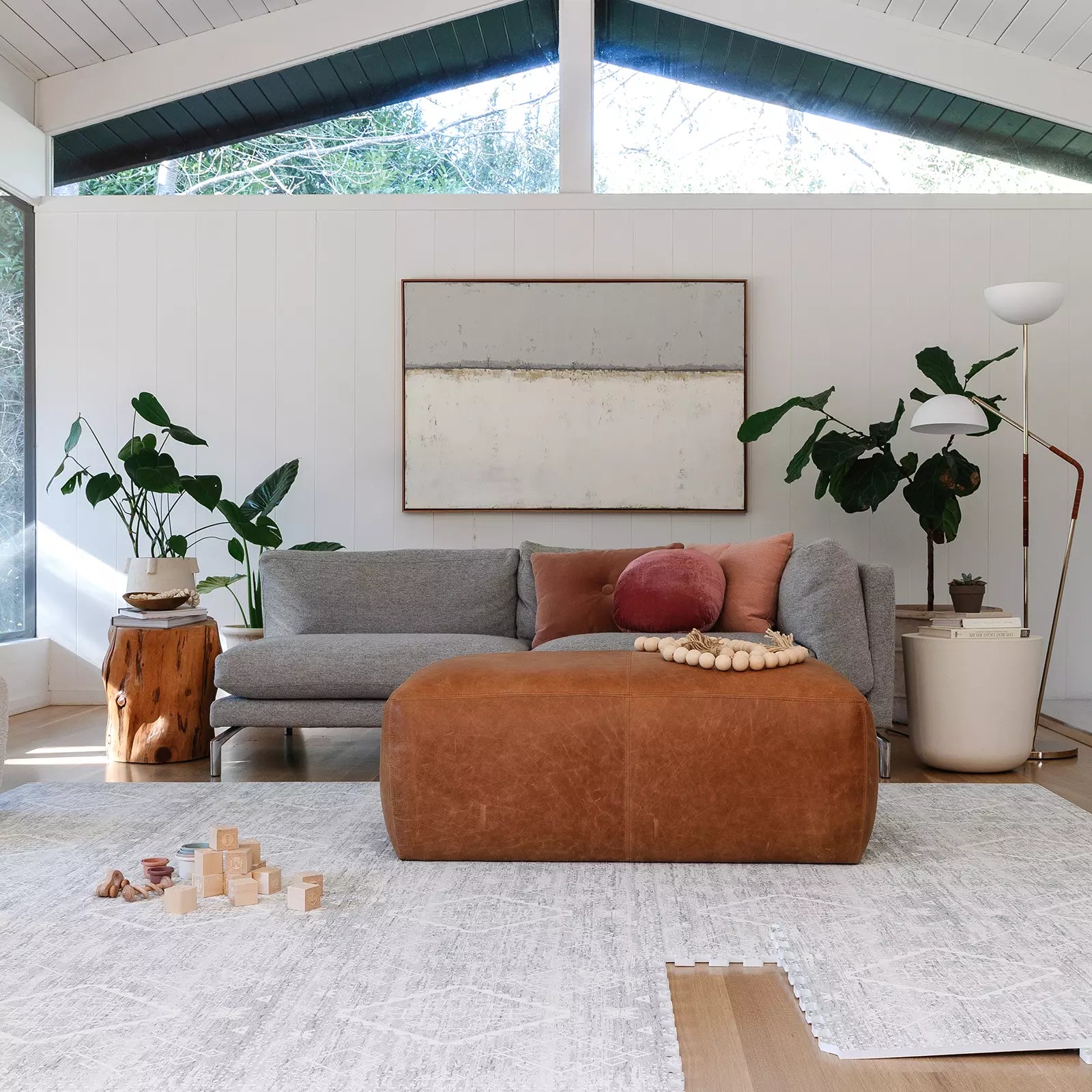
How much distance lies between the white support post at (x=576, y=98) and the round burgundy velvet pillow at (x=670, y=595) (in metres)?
2.23

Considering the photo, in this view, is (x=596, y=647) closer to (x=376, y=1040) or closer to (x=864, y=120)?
(x=376, y=1040)

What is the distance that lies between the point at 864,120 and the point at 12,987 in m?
5.01

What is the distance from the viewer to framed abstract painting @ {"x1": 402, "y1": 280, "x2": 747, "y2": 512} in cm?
497

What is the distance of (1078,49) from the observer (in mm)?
4832

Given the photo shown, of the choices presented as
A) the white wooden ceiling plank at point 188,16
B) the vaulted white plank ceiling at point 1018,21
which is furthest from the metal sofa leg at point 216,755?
the vaulted white plank ceiling at point 1018,21

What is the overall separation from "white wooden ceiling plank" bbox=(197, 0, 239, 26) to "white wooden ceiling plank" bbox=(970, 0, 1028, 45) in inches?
139

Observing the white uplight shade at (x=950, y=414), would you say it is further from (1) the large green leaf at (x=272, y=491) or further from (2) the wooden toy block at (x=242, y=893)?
(2) the wooden toy block at (x=242, y=893)

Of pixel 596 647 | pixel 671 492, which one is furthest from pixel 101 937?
pixel 671 492

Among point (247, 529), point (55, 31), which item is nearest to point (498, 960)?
point (247, 529)

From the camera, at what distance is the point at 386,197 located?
5.05m

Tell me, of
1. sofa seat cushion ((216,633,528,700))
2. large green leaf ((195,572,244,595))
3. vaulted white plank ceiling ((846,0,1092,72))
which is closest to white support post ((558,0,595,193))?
vaulted white plank ceiling ((846,0,1092,72))

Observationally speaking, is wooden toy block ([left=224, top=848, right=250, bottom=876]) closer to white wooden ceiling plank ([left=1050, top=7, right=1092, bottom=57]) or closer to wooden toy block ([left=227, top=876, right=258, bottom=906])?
wooden toy block ([left=227, top=876, right=258, bottom=906])

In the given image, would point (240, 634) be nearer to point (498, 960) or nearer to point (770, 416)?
point (770, 416)

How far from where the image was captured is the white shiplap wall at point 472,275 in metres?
5.01
